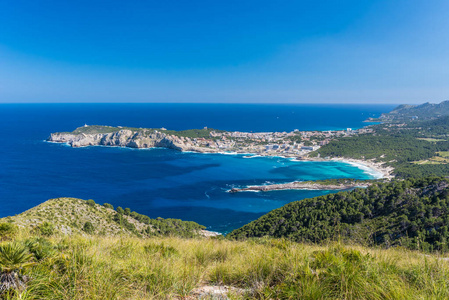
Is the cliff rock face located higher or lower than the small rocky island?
higher

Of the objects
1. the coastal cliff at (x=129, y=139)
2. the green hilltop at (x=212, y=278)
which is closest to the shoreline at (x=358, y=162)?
the coastal cliff at (x=129, y=139)

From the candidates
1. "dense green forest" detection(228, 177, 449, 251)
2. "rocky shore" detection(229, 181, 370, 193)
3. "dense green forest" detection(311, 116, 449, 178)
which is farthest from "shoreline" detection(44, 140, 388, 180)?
"dense green forest" detection(228, 177, 449, 251)

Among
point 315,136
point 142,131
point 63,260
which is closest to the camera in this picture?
point 63,260

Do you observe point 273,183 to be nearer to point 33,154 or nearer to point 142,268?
point 142,268

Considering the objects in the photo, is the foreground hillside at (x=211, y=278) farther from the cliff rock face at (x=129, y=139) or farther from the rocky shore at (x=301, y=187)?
the cliff rock face at (x=129, y=139)

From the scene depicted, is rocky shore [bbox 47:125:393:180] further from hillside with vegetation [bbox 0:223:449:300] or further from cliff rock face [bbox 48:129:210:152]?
hillside with vegetation [bbox 0:223:449:300]

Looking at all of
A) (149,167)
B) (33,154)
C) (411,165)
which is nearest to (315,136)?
(411,165)

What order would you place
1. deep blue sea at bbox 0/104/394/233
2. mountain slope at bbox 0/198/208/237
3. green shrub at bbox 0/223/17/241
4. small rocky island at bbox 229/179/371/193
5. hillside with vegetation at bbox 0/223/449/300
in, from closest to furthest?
hillside with vegetation at bbox 0/223/449/300, green shrub at bbox 0/223/17/241, mountain slope at bbox 0/198/208/237, deep blue sea at bbox 0/104/394/233, small rocky island at bbox 229/179/371/193
